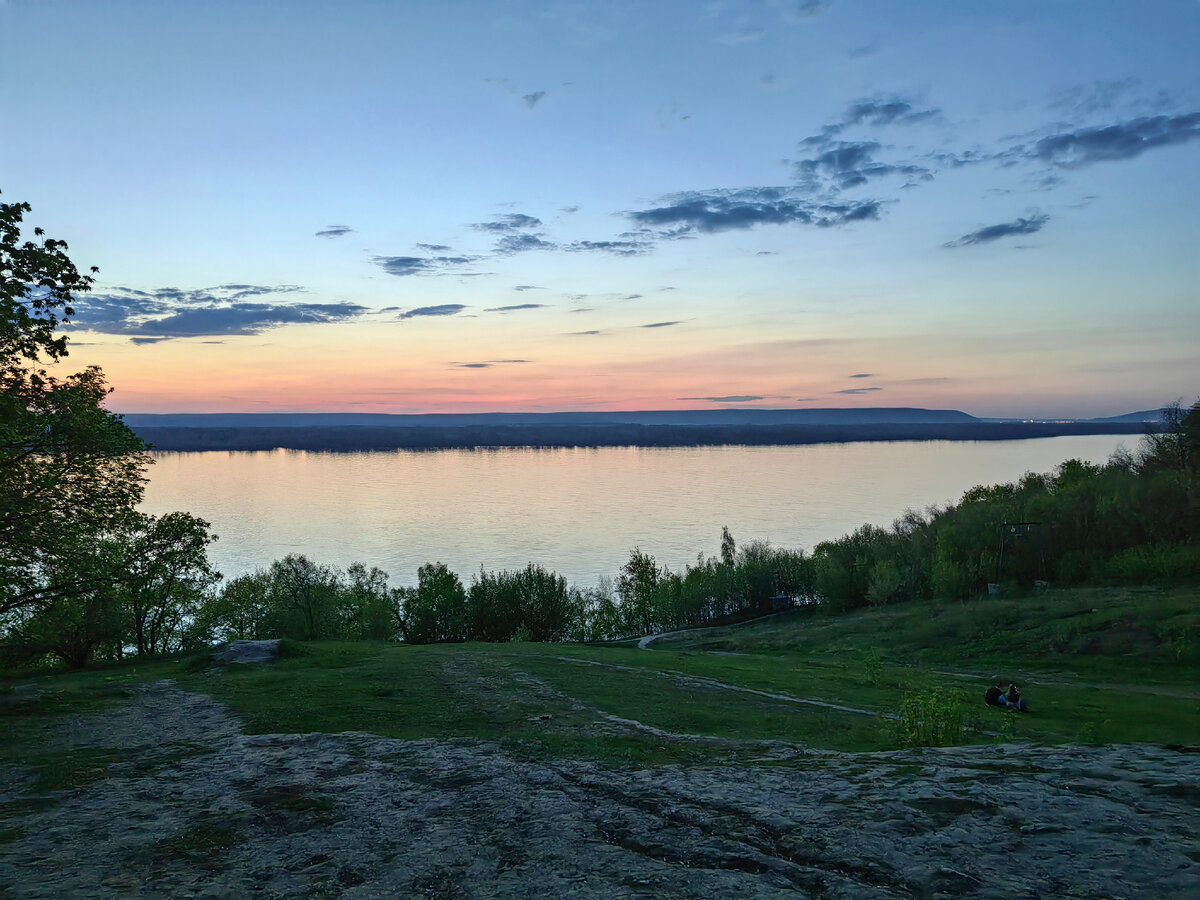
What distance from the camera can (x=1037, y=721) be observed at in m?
26.4

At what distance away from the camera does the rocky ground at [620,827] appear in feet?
25.0

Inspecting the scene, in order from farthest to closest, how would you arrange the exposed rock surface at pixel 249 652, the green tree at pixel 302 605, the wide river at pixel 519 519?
the wide river at pixel 519 519 → the green tree at pixel 302 605 → the exposed rock surface at pixel 249 652

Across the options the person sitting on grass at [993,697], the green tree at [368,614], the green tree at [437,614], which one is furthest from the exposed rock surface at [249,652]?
the green tree at [437,614]

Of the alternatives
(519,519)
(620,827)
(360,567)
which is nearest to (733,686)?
(620,827)

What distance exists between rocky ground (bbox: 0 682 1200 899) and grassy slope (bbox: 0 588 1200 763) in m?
3.14

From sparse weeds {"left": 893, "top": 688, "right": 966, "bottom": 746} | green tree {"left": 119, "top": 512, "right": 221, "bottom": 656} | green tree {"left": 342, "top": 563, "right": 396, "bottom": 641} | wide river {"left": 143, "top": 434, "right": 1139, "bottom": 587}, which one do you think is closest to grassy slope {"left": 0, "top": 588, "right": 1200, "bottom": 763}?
sparse weeds {"left": 893, "top": 688, "right": 966, "bottom": 746}

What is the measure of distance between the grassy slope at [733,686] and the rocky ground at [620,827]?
3.14 metres

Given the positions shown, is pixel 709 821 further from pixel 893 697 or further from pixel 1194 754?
pixel 893 697

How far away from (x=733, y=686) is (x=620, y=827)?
65.7ft

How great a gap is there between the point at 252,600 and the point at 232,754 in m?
59.5

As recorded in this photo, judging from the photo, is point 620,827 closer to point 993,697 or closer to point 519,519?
point 993,697

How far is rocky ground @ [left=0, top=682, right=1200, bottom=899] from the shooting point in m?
7.61

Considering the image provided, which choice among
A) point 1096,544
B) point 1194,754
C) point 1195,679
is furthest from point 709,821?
point 1096,544

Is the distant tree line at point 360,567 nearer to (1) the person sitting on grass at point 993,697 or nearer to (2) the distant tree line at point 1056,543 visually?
(2) the distant tree line at point 1056,543
